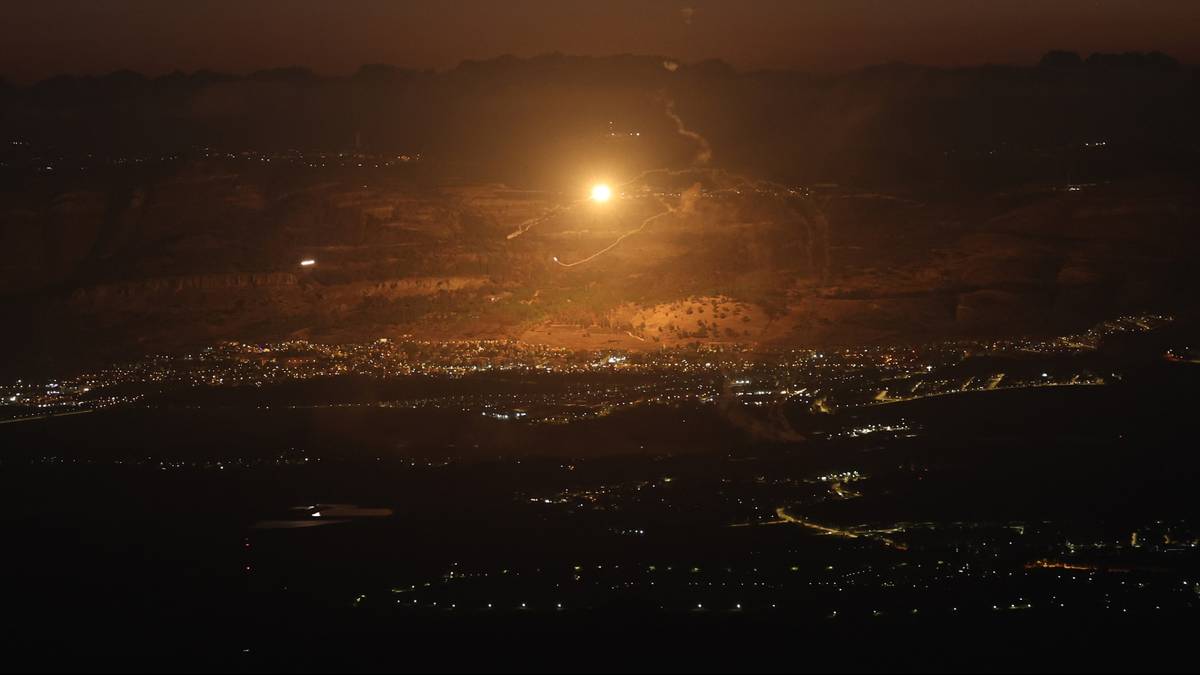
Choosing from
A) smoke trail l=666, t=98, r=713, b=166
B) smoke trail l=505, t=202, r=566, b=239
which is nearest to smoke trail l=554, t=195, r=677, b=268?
smoke trail l=505, t=202, r=566, b=239

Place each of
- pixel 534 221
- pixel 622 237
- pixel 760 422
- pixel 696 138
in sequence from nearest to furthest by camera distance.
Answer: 1. pixel 760 422
2. pixel 622 237
3. pixel 534 221
4. pixel 696 138

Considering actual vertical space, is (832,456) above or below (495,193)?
below

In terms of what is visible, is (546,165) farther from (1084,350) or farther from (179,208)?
(1084,350)

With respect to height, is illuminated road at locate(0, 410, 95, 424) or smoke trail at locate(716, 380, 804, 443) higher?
illuminated road at locate(0, 410, 95, 424)

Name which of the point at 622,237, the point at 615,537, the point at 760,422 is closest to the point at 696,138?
the point at 622,237

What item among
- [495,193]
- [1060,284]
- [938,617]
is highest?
[495,193]

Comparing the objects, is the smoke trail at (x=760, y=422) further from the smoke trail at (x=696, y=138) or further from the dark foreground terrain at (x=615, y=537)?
the smoke trail at (x=696, y=138)

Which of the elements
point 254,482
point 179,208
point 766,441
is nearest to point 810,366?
point 766,441

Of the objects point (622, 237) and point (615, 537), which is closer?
point (615, 537)

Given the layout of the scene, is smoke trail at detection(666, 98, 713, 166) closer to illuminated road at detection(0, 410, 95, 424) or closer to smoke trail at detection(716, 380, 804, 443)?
smoke trail at detection(716, 380, 804, 443)

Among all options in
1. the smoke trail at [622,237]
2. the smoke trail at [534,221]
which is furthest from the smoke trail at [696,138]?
the smoke trail at [534,221]

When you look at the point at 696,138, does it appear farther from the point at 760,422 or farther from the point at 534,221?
the point at 760,422
